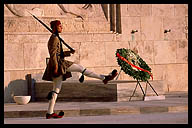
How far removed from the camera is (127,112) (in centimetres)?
1345

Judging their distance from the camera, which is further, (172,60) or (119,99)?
(172,60)

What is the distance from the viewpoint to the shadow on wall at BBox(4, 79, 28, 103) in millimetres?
17844

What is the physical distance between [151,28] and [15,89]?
601 centimetres

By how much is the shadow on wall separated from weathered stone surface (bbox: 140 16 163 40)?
5259 mm

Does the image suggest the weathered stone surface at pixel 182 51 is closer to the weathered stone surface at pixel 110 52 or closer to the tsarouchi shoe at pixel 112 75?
the weathered stone surface at pixel 110 52

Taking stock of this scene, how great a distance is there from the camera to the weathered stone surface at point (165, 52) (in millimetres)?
20500

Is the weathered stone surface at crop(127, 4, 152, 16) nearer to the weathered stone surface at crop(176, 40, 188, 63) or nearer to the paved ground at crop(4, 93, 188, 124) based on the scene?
the weathered stone surface at crop(176, 40, 188, 63)

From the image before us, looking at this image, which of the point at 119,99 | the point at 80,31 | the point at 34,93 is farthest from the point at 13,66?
the point at 119,99

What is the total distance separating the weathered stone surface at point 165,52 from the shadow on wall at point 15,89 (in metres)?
5.55

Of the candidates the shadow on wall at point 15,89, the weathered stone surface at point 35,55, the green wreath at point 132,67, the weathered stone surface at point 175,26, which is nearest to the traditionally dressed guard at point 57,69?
the green wreath at point 132,67

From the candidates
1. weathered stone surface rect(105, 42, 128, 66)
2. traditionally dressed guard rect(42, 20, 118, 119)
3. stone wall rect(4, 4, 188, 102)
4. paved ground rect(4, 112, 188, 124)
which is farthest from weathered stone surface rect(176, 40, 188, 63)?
traditionally dressed guard rect(42, 20, 118, 119)

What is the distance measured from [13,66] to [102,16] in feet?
13.2

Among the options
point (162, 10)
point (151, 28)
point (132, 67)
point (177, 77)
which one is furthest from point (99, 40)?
point (132, 67)
